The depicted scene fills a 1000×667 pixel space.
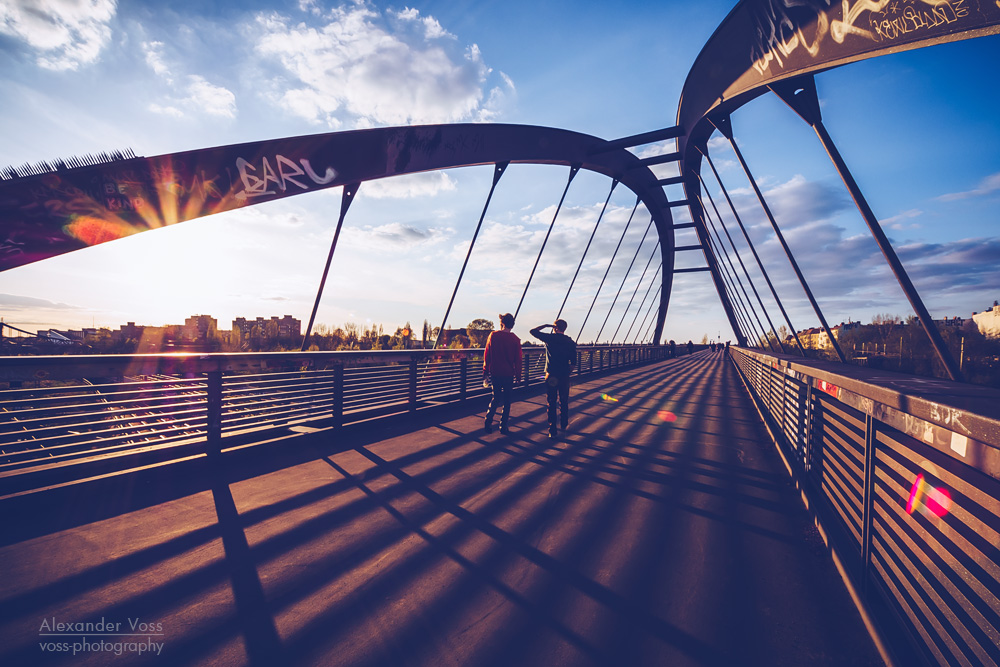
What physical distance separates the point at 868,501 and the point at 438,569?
2.48 m

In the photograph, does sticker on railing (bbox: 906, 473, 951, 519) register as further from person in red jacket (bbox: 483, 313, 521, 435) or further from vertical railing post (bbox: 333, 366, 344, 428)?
vertical railing post (bbox: 333, 366, 344, 428)

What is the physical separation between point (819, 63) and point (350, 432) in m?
8.55

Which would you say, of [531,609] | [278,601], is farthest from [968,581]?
[278,601]

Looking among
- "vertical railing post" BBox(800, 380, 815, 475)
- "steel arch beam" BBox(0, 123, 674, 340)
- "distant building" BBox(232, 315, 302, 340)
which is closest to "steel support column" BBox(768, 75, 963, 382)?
"vertical railing post" BBox(800, 380, 815, 475)

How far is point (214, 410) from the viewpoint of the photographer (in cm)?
480

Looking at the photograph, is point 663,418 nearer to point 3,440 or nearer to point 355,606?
point 355,606

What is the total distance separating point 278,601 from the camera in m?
2.30

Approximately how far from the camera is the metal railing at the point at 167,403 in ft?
11.7

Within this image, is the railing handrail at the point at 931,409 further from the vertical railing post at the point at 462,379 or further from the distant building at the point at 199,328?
the distant building at the point at 199,328

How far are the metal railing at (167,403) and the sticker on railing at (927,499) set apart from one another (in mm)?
5678

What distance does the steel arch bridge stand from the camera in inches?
196

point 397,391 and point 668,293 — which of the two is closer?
point 397,391

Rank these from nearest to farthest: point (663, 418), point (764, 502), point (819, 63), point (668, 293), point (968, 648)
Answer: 1. point (968, 648)
2. point (764, 502)
3. point (819, 63)
4. point (663, 418)
5. point (668, 293)

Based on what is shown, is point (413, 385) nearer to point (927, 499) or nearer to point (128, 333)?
point (128, 333)
